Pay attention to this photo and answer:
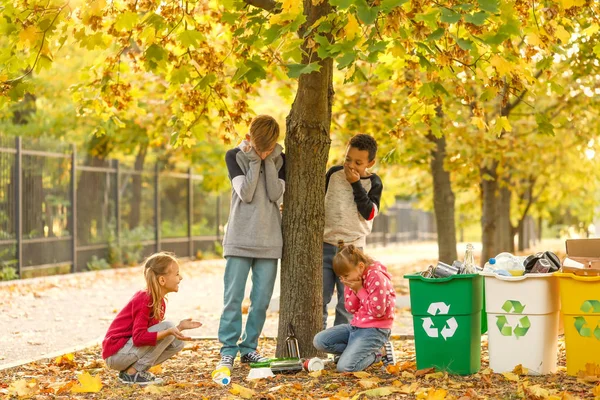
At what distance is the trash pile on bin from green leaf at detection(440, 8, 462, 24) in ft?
5.69

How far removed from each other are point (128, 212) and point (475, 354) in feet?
50.3

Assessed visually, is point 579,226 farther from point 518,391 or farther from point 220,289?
point 518,391

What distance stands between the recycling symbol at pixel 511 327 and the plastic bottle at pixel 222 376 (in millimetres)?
1814

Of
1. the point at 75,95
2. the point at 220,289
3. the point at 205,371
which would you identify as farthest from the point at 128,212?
the point at 205,371

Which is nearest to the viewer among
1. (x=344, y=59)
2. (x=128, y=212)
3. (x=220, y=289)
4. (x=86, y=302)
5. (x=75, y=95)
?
(x=344, y=59)

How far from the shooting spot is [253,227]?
5.97 metres

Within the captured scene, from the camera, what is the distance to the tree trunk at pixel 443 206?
13.1 metres

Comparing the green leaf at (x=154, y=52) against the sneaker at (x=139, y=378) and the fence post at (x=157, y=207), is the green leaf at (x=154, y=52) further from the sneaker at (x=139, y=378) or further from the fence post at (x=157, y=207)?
the fence post at (x=157, y=207)

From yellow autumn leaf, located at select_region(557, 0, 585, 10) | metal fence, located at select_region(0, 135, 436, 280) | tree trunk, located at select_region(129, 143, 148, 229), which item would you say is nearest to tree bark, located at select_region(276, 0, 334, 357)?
yellow autumn leaf, located at select_region(557, 0, 585, 10)

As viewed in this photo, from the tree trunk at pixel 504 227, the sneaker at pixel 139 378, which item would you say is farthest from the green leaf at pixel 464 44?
the tree trunk at pixel 504 227

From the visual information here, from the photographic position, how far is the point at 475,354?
5.68m

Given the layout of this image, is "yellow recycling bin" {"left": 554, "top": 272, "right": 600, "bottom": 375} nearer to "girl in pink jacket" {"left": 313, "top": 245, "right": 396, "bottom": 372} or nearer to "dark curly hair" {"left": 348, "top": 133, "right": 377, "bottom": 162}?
"girl in pink jacket" {"left": 313, "top": 245, "right": 396, "bottom": 372}

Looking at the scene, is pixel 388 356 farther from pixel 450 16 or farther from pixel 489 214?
pixel 489 214

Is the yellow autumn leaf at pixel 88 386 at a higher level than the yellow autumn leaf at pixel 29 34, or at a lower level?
lower
